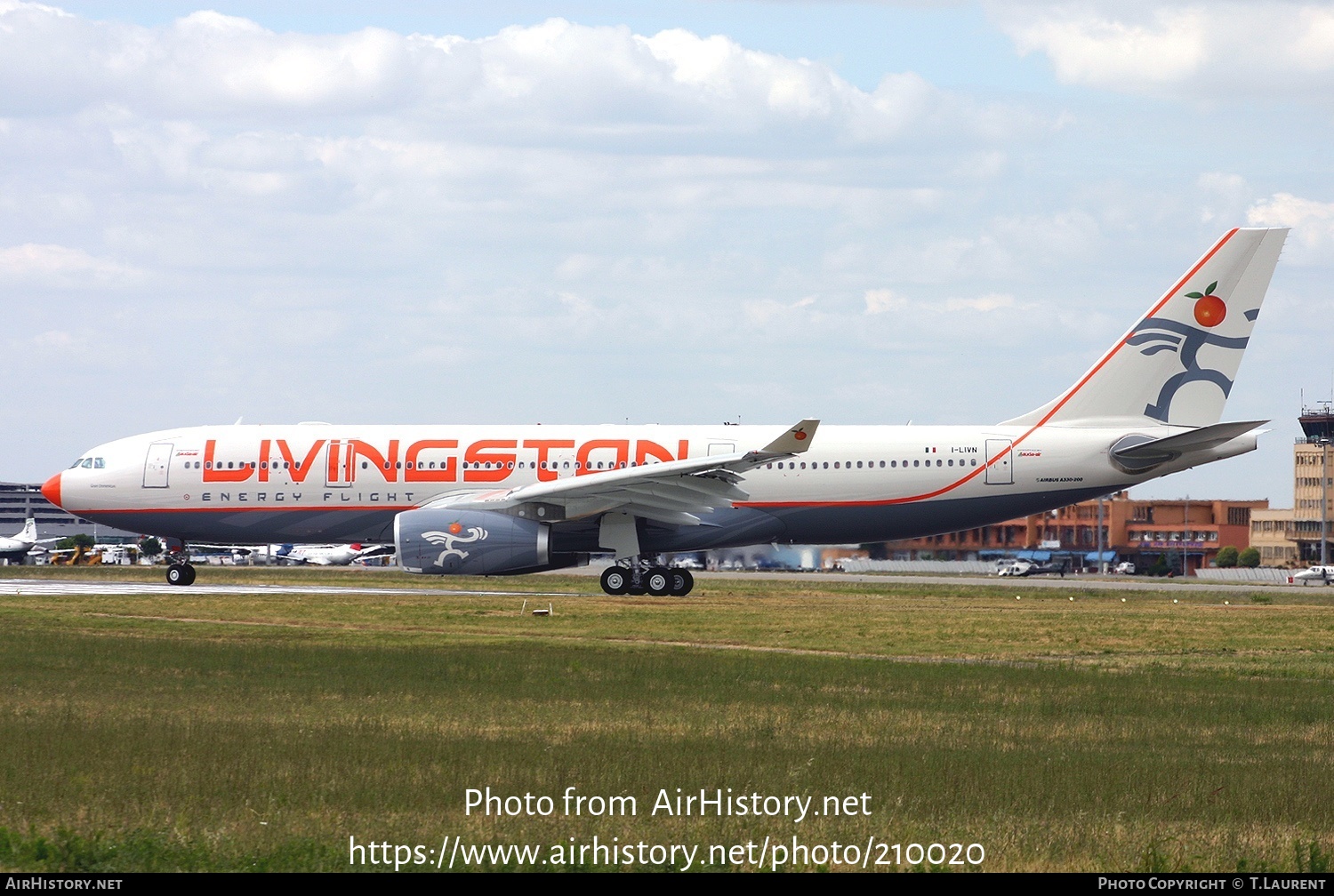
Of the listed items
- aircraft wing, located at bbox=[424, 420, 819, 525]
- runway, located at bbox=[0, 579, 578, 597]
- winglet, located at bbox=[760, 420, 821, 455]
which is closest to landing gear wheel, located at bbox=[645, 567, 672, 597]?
aircraft wing, located at bbox=[424, 420, 819, 525]

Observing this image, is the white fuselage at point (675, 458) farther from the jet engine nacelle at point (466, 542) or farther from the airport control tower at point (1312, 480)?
the airport control tower at point (1312, 480)

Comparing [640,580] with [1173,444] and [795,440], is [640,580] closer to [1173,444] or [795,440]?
[795,440]

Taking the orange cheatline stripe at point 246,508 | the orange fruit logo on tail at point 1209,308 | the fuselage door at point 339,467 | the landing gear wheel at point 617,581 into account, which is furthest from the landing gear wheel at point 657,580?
the orange fruit logo on tail at point 1209,308

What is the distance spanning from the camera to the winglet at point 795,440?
29.8 metres

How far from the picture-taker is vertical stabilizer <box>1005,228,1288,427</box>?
1359 inches

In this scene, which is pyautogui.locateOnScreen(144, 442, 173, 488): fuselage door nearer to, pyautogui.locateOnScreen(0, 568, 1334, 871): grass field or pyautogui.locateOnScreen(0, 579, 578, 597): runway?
pyautogui.locateOnScreen(0, 579, 578, 597): runway

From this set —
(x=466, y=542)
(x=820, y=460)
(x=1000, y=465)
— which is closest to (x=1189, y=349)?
(x=1000, y=465)

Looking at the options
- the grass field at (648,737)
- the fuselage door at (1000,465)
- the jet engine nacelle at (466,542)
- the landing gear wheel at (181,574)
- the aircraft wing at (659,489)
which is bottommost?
the grass field at (648,737)

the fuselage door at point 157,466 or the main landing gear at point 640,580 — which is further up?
the fuselage door at point 157,466

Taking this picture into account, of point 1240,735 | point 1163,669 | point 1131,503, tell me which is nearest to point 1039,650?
point 1163,669

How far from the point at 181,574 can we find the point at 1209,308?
24792mm

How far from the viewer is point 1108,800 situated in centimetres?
1039

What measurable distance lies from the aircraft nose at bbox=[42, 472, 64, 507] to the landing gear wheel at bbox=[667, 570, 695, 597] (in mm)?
14913

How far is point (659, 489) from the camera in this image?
31859 mm
